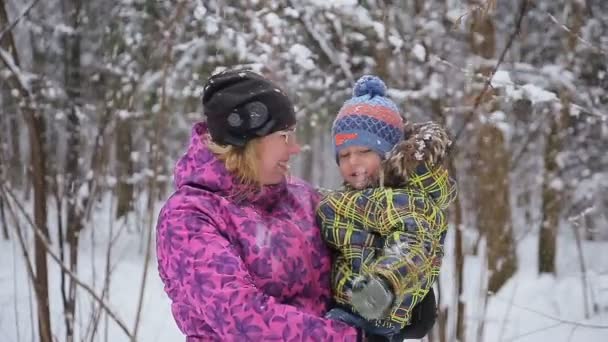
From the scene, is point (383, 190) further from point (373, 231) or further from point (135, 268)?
point (135, 268)

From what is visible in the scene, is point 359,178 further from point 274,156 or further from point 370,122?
point 274,156

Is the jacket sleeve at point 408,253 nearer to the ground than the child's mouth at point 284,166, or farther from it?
nearer to the ground

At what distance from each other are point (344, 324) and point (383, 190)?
0.34 m

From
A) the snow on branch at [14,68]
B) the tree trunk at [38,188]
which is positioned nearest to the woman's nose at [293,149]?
the tree trunk at [38,188]

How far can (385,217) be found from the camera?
1.43 meters

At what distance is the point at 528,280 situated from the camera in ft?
26.5

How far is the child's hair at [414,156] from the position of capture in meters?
1.52

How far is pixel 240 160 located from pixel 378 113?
1.53ft

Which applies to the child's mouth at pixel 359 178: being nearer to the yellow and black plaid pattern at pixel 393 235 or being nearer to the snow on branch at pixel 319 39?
the yellow and black plaid pattern at pixel 393 235

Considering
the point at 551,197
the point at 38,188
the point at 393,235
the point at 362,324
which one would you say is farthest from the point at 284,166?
the point at 551,197

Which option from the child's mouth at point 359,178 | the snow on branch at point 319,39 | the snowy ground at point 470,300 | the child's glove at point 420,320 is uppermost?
the snow on branch at point 319,39

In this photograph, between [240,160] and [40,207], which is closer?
[240,160]

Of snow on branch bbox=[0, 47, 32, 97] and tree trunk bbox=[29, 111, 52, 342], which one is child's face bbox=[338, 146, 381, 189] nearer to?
tree trunk bbox=[29, 111, 52, 342]

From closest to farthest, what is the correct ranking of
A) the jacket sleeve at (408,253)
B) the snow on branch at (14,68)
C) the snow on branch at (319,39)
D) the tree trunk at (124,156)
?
1. the jacket sleeve at (408,253)
2. the snow on branch at (14,68)
3. the snow on branch at (319,39)
4. the tree trunk at (124,156)
